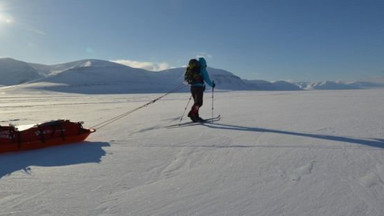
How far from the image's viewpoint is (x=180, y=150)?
192 inches

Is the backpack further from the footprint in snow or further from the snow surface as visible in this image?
the footprint in snow

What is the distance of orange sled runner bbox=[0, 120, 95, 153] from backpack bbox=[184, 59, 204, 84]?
348 cm

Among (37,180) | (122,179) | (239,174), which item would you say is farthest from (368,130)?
(37,180)

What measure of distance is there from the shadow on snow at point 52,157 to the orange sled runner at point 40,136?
121 millimetres

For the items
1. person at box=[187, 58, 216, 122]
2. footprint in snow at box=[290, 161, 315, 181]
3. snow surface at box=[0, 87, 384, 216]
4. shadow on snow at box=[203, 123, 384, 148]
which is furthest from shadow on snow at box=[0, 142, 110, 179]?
person at box=[187, 58, 216, 122]

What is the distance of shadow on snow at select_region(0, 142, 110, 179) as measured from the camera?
4.20m

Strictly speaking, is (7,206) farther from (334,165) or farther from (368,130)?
(368,130)

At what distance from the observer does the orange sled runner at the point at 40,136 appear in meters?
5.04

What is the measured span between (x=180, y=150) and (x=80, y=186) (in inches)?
75.3

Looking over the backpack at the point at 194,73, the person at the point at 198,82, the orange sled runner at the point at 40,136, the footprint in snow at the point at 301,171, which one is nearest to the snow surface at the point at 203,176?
the footprint in snow at the point at 301,171

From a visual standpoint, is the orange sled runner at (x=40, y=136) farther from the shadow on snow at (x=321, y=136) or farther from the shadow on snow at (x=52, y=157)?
the shadow on snow at (x=321, y=136)

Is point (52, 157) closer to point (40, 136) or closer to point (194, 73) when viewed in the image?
point (40, 136)

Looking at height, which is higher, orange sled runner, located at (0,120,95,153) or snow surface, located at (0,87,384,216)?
orange sled runner, located at (0,120,95,153)

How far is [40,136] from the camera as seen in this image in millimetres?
5379
